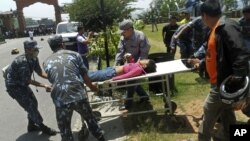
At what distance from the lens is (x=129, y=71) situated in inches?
265

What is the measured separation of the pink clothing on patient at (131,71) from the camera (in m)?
6.55

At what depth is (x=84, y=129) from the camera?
254 inches

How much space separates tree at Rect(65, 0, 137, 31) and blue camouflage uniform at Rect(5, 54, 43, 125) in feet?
35.3

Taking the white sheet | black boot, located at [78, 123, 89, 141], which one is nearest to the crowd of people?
the white sheet

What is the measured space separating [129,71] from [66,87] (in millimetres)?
1691

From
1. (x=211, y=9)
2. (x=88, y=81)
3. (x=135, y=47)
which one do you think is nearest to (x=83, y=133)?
(x=88, y=81)

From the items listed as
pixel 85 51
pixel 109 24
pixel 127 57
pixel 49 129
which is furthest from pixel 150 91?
pixel 109 24

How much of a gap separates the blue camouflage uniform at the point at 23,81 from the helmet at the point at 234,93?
3719mm

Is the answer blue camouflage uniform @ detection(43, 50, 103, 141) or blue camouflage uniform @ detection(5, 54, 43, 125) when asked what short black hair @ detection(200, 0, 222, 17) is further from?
blue camouflage uniform @ detection(5, 54, 43, 125)

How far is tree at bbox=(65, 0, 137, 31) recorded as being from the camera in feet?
58.5

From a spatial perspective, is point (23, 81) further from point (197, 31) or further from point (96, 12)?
point (96, 12)

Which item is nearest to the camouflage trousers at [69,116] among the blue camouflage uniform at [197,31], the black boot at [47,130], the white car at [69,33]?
the black boot at [47,130]

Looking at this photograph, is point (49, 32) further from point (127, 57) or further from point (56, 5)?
point (127, 57)

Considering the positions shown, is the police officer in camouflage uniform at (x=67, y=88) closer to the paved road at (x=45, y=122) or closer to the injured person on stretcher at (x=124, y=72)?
the injured person on stretcher at (x=124, y=72)
